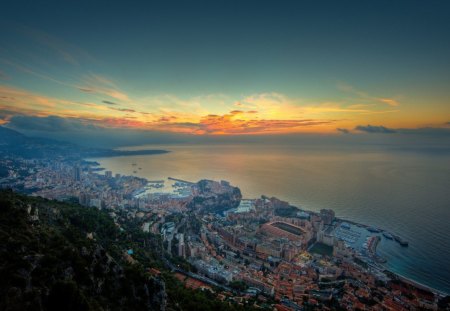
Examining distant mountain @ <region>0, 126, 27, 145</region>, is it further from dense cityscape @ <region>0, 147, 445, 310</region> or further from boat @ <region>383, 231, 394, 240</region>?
boat @ <region>383, 231, 394, 240</region>

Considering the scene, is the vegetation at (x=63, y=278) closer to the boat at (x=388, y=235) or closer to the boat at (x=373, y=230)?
the boat at (x=388, y=235)

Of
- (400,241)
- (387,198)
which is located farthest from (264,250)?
(387,198)

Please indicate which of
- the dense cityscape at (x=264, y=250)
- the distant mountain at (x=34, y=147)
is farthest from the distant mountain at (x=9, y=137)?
the dense cityscape at (x=264, y=250)

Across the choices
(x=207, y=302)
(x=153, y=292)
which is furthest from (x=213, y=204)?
(x=153, y=292)

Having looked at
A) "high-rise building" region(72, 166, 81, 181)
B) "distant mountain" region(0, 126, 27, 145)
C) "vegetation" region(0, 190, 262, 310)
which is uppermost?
"distant mountain" region(0, 126, 27, 145)

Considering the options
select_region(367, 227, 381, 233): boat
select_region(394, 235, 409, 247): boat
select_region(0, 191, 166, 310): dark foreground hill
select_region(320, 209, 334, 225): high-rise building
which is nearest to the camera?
select_region(0, 191, 166, 310): dark foreground hill

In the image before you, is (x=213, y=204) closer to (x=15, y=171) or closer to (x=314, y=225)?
(x=314, y=225)

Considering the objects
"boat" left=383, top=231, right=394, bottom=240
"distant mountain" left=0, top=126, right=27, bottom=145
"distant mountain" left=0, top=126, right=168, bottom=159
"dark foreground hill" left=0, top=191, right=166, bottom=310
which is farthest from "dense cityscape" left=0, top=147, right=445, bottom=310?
"distant mountain" left=0, top=126, right=27, bottom=145
